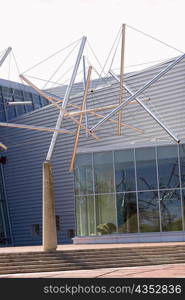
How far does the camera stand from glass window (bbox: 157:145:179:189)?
40375 millimetres

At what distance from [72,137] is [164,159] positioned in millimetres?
13221

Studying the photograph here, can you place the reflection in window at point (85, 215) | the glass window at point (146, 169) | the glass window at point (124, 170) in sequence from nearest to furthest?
the glass window at point (146, 169)
the glass window at point (124, 170)
the reflection in window at point (85, 215)

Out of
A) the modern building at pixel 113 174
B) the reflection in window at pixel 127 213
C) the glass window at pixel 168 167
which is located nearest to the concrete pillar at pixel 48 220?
the reflection in window at pixel 127 213

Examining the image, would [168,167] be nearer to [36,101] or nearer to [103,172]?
[103,172]

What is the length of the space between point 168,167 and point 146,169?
1499 millimetres

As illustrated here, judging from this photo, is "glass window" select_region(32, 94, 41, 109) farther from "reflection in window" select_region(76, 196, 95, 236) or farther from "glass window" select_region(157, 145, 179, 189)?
"glass window" select_region(157, 145, 179, 189)

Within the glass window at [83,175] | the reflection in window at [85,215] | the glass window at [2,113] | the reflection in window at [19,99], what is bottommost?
the reflection in window at [85,215]

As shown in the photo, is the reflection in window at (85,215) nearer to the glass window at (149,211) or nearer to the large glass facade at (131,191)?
the large glass facade at (131,191)

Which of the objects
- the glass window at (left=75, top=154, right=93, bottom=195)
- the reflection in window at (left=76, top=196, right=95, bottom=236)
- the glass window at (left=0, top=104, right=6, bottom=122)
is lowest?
the reflection in window at (left=76, top=196, right=95, bottom=236)

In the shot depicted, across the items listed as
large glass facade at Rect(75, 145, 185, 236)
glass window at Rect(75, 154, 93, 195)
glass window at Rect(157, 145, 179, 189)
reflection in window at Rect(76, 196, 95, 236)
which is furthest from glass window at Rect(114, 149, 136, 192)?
reflection in window at Rect(76, 196, 95, 236)

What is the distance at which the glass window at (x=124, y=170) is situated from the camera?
41.3m

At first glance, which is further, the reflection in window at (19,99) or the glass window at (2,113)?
the reflection in window at (19,99)

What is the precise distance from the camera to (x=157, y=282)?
21266mm

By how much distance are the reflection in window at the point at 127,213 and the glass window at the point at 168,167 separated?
2.27 metres
